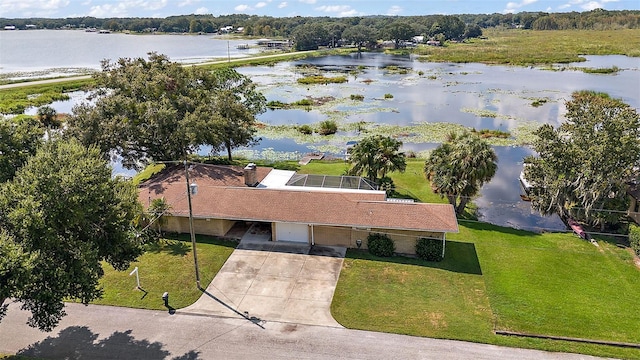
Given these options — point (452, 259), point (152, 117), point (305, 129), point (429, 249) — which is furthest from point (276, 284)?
point (305, 129)

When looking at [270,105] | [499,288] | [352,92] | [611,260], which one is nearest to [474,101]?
[352,92]

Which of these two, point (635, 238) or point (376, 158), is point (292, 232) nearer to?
point (376, 158)

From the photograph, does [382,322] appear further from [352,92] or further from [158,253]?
[352,92]

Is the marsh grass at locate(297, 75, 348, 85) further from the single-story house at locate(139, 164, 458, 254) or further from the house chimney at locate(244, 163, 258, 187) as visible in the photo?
the single-story house at locate(139, 164, 458, 254)

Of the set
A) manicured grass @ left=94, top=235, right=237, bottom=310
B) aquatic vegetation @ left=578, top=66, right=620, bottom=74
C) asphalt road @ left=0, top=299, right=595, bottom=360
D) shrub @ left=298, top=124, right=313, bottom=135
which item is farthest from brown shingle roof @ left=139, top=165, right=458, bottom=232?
aquatic vegetation @ left=578, top=66, right=620, bottom=74

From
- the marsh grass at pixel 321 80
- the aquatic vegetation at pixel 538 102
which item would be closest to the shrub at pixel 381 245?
the aquatic vegetation at pixel 538 102

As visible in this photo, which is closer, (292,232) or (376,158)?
(292,232)

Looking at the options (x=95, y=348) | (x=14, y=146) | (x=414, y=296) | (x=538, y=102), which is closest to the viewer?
(x=95, y=348)
